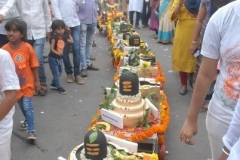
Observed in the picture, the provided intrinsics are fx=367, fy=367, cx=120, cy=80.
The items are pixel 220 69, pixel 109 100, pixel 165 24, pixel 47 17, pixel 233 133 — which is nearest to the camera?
pixel 233 133

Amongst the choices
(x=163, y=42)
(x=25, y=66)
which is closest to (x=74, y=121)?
(x=25, y=66)

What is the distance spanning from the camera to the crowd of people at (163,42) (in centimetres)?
198

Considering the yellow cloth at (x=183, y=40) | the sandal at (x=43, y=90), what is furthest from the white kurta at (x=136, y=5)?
the sandal at (x=43, y=90)

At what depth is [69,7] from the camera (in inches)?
225

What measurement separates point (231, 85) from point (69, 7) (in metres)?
4.13

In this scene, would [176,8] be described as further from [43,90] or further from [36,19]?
[43,90]

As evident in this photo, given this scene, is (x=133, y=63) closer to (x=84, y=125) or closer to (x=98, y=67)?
(x=84, y=125)

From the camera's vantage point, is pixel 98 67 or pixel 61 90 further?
pixel 98 67

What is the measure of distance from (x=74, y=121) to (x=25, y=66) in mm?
1040

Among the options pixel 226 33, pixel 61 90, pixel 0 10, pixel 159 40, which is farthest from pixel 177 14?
pixel 159 40

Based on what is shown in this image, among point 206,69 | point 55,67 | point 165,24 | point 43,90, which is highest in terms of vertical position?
point 206,69

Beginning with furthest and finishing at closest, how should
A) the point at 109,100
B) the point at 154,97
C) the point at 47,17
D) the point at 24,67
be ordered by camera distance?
the point at 47,17
the point at 24,67
the point at 154,97
the point at 109,100

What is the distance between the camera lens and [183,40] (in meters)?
5.34

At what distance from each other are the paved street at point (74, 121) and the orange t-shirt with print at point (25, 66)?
0.58 meters
